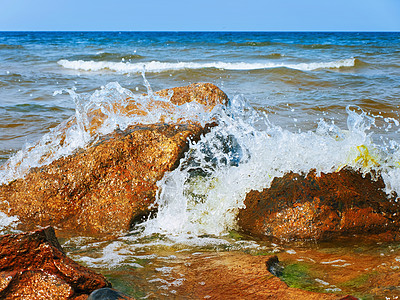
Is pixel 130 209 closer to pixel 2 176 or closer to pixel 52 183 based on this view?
pixel 52 183

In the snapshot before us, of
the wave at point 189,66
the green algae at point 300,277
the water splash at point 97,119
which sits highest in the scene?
the wave at point 189,66

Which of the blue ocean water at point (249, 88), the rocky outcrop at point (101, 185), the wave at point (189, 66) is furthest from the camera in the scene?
the wave at point (189, 66)

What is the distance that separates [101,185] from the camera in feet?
10.9

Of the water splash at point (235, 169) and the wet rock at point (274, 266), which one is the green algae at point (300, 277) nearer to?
the wet rock at point (274, 266)

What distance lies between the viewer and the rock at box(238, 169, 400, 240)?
2.99m

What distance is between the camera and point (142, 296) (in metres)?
2.21

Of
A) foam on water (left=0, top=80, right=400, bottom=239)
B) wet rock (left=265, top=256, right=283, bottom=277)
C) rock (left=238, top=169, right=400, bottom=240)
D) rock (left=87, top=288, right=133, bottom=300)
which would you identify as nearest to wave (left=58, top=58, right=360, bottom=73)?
foam on water (left=0, top=80, right=400, bottom=239)

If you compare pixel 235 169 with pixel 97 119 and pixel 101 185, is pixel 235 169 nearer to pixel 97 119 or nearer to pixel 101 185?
pixel 101 185

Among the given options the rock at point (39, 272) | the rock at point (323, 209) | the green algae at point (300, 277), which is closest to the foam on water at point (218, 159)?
the rock at point (323, 209)

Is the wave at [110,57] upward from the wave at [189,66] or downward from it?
upward

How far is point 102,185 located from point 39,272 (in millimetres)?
1390

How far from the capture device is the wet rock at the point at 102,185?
128 inches

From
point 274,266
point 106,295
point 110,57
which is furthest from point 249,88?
point 110,57

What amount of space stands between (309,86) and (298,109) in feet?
8.17
